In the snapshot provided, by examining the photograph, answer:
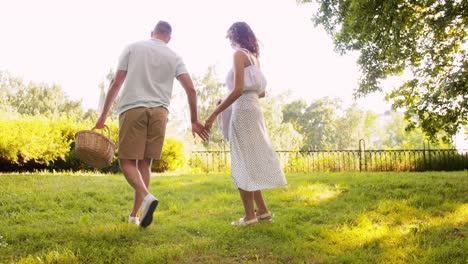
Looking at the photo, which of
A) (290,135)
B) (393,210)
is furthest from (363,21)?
(290,135)

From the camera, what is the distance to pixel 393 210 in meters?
5.03

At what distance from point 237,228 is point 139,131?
1.43 metres

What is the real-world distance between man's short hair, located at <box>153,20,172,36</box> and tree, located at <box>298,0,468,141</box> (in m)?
2.82

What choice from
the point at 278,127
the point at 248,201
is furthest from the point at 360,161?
the point at 278,127

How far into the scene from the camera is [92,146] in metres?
4.04

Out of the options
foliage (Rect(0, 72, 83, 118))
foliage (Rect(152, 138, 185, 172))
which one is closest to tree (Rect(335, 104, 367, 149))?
foliage (Rect(0, 72, 83, 118))

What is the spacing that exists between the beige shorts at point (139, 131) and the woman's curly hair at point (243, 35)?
1086 mm

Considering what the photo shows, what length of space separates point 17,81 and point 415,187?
51043mm

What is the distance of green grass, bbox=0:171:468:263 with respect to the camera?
129 inches

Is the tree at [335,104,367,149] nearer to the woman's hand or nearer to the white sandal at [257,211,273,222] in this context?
the white sandal at [257,211,273,222]

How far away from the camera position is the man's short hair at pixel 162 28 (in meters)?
4.22

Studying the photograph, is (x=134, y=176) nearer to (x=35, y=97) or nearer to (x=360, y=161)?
(x=360, y=161)

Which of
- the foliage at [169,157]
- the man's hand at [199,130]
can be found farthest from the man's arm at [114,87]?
the foliage at [169,157]

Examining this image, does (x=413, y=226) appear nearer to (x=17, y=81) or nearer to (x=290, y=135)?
(x=290, y=135)
